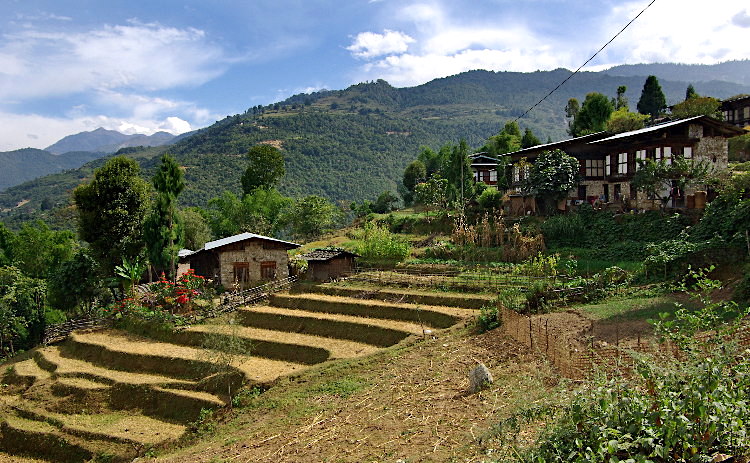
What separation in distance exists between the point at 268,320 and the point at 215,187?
79707 mm

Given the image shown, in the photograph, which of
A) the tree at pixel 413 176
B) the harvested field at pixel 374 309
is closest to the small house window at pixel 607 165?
the harvested field at pixel 374 309

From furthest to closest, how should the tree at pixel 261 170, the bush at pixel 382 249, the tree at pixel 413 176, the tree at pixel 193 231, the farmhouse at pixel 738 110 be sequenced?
the tree at pixel 413 176
the tree at pixel 261 170
the tree at pixel 193 231
the farmhouse at pixel 738 110
the bush at pixel 382 249

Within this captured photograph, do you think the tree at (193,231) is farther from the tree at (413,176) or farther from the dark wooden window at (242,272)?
the tree at (413,176)

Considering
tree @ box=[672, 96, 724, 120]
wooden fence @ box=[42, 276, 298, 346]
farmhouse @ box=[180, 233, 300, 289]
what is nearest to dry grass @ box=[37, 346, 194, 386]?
wooden fence @ box=[42, 276, 298, 346]

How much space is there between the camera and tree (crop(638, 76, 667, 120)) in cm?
5944

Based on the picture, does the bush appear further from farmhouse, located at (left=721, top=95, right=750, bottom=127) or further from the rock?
farmhouse, located at (left=721, top=95, right=750, bottom=127)

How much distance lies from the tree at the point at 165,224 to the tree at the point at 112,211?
1340 mm

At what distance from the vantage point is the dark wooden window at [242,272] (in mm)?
35375

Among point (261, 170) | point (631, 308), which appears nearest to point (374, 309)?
point (631, 308)

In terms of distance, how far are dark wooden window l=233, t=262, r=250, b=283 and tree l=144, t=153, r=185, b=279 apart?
4700 millimetres

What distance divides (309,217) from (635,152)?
34324 millimetres

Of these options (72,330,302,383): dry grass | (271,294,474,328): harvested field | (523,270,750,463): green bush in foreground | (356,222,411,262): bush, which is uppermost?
(523,270,750,463): green bush in foreground

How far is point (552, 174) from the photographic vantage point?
37.5 m

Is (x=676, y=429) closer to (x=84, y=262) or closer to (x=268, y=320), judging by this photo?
(x=268, y=320)
